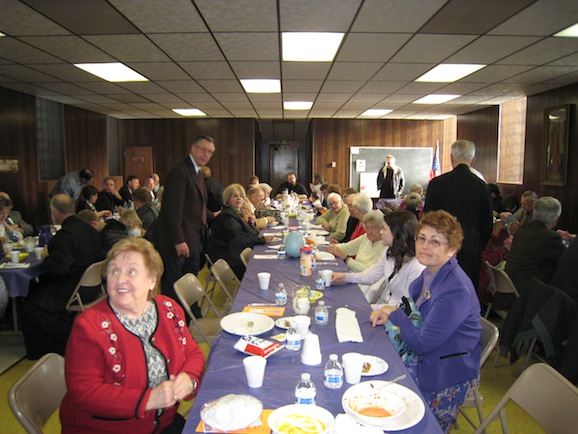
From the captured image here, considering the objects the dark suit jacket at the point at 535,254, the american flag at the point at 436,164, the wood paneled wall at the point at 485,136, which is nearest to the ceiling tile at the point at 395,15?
the dark suit jacket at the point at 535,254

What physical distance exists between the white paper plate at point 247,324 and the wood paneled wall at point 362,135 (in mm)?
9986

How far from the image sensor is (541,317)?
2.79 meters

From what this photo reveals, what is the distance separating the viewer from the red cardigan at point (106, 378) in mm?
1536

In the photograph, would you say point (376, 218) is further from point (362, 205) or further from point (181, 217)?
point (181, 217)

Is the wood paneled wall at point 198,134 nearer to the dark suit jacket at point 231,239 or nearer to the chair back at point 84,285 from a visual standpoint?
the dark suit jacket at point 231,239

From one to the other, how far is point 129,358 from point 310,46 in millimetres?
4099

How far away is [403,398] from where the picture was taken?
57.4 inches

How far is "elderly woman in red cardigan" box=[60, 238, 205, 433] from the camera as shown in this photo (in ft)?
5.07

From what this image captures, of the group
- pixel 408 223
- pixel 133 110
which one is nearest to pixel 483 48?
pixel 408 223

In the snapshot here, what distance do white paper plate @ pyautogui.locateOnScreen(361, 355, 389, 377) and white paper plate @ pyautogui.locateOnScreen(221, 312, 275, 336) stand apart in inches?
20.2

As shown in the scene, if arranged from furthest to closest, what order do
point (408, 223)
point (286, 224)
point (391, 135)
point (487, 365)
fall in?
point (391, 135), point (286, 224), point (487, 365), point (408, 223)

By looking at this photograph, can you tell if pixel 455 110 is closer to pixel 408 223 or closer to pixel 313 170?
pixel 313 170

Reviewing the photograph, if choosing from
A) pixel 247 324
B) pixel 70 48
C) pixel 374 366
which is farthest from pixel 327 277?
pixel 70 48

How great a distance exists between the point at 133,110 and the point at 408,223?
29.4 feet
